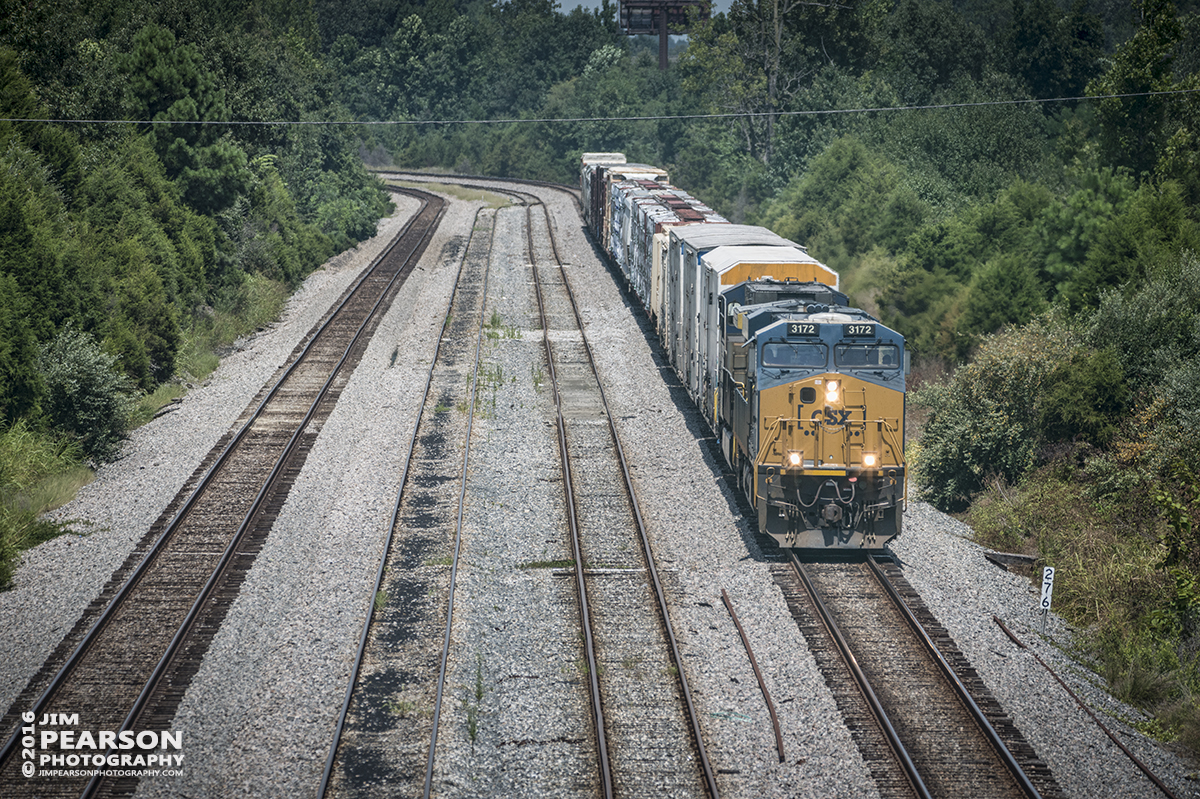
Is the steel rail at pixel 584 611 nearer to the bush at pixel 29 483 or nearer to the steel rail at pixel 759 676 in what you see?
the steel rail at pixel 759 676

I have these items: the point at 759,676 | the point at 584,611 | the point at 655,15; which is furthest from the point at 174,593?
the point at 655,15

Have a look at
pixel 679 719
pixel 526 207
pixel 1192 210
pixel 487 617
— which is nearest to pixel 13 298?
pixel 487 617

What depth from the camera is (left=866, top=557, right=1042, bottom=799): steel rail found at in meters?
11.1

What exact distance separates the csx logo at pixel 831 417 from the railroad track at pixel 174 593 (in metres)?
9.49

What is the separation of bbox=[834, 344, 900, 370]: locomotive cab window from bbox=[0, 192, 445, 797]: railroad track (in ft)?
33.5

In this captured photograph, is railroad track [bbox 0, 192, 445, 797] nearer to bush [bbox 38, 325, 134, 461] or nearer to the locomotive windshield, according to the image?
bush [bbox 38, 325, 134, 461]

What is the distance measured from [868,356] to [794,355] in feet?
3.91

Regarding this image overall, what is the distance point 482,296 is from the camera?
37438mm

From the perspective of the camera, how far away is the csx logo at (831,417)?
16.7 metres

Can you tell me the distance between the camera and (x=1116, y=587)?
1559 centimetres

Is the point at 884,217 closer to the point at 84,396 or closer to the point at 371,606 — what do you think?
the point at 84,396

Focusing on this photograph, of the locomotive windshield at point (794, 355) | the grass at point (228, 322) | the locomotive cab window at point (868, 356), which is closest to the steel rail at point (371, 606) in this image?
the grass at point (228, 322)

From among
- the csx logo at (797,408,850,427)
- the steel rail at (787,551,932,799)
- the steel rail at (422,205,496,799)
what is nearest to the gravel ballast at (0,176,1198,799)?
the steel rail at (422,205,496,799)

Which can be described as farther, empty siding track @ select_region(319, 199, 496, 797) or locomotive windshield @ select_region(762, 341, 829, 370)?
locomotive windshield @ select_region(762, 341, 829, 370)
